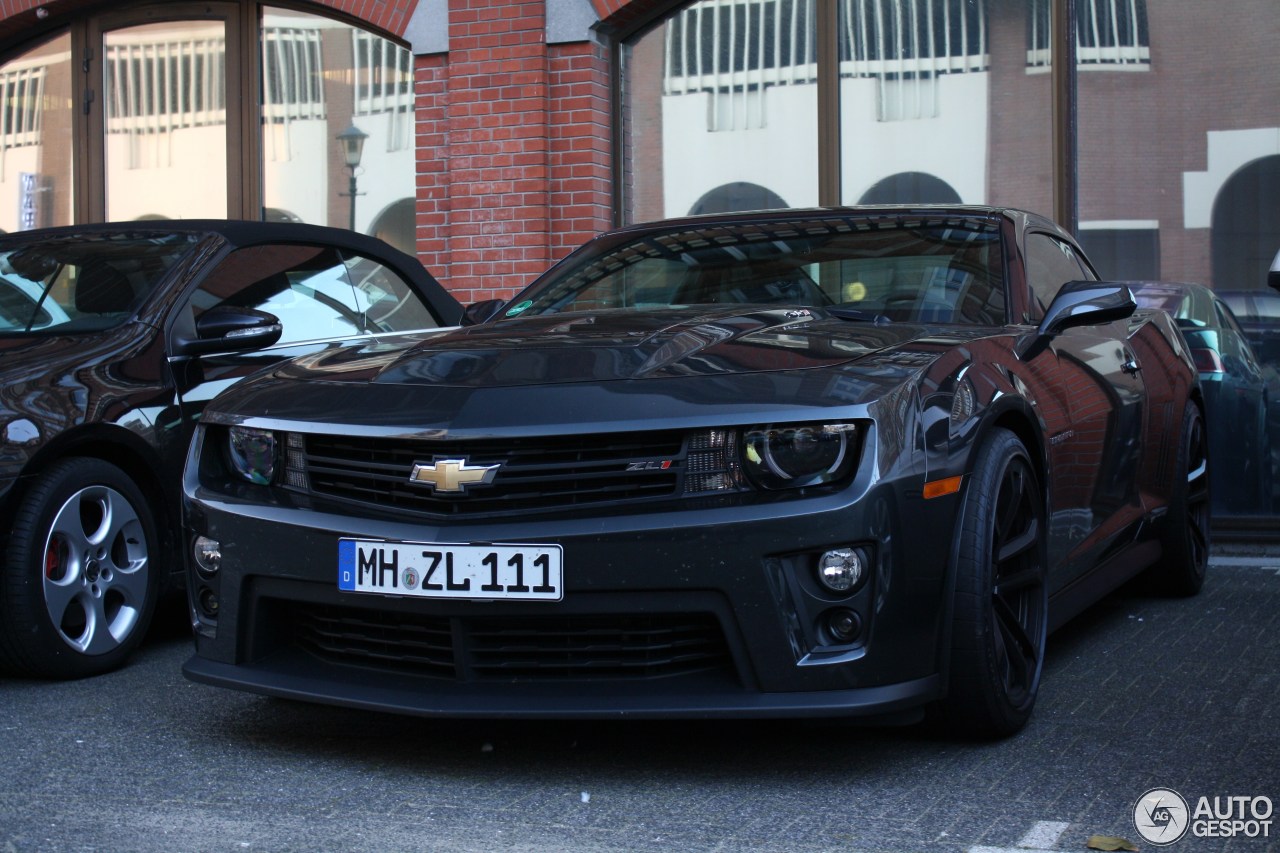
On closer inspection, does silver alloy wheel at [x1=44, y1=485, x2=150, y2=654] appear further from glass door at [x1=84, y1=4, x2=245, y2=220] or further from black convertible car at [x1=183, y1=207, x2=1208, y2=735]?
glass door at [x1=84, y1=4, x2=245, y2=220]

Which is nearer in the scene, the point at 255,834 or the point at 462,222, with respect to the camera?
the point at 255,834

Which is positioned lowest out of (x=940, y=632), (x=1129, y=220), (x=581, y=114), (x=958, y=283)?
(x=940, y=632)

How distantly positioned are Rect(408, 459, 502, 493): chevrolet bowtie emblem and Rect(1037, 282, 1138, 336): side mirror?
67.2 inches

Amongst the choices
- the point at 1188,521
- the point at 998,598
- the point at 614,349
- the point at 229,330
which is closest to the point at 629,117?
the point at 1188,521

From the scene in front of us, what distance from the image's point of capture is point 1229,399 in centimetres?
793

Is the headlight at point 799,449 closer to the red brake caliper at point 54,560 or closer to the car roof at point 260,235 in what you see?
the red brake caliper at point 54,560

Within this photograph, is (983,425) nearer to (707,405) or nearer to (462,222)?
(707,405)

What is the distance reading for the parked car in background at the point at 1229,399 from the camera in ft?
25.5

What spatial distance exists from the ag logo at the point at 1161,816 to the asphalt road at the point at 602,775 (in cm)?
3

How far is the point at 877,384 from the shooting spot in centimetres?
349

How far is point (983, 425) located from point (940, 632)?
20.5 inches

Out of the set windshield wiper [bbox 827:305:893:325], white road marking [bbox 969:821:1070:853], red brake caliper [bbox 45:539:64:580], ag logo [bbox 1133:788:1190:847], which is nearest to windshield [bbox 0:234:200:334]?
red brake caliper [bbox 45:539:64:580]

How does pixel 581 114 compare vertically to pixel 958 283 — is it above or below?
above

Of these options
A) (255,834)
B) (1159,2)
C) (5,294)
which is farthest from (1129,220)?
(255,834)
